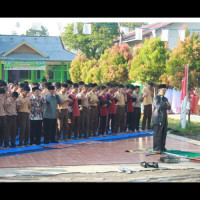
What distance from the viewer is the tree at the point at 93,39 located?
45.9 metres

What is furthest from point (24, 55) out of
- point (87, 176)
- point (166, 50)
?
point (87, 176)

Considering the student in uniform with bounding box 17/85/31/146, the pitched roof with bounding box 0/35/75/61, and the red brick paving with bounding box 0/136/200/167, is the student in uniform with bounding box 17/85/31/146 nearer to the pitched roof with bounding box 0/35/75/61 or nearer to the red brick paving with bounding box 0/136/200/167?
the red brick paving with bounding box 0/136/200/167

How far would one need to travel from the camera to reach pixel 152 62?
2198 centimetres

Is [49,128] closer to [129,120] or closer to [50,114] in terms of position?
[50,114]

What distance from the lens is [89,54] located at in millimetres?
48094

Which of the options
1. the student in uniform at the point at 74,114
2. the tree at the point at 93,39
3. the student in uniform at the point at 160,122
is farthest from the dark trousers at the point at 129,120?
the tree at the point at 93,39

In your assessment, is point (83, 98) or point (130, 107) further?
point (130, 107)

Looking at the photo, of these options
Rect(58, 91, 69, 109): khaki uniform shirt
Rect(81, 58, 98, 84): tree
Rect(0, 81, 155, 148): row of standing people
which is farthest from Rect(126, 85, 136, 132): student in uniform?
Rect(81, 58, 98, 84): tree

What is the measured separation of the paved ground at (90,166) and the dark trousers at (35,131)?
25.7 inches

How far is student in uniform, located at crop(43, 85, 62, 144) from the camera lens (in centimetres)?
1180

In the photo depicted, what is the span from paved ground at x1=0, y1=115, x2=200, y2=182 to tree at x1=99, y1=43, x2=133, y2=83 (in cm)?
1497

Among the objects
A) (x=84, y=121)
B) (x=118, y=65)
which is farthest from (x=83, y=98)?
(x=118, y=65)

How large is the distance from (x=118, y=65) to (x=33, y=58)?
697 centimetres

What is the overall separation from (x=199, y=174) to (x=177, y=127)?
303 inches
